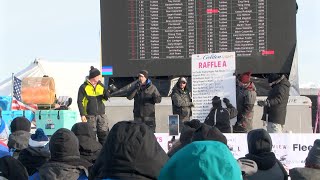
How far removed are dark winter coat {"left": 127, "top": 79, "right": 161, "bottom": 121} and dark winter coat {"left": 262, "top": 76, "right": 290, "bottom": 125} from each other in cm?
206

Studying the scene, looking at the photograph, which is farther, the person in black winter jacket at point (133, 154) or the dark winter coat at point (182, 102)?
the dark winter coat at point (182, 102)

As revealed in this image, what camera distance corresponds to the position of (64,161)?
4523mm

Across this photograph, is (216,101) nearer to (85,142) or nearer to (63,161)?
(85,142)

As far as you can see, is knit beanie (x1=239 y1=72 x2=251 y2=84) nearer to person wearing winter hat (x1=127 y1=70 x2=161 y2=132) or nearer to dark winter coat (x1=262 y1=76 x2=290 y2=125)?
dark winter coat (x1=262 y1=76 x2=290 y2=125)

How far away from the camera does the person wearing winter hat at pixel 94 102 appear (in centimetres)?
1162

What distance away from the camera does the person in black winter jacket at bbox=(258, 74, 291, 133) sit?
11320mm

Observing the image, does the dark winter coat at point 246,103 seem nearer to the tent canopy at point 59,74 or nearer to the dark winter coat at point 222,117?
the dark winter coat at point 222,117

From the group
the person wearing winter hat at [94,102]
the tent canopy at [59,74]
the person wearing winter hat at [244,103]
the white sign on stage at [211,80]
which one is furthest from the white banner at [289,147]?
the tent canopy at [59,74]

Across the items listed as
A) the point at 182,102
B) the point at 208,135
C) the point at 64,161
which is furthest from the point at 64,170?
the point at 182,102

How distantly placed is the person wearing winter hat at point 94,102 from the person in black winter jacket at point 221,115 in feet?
6.17

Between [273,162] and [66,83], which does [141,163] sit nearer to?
[273,162]

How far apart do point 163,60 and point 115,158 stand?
11788 mm

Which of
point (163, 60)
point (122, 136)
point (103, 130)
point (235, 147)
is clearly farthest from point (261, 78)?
point (122, 136)

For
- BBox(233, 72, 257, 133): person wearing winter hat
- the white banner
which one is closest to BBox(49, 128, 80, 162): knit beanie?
the white banner
